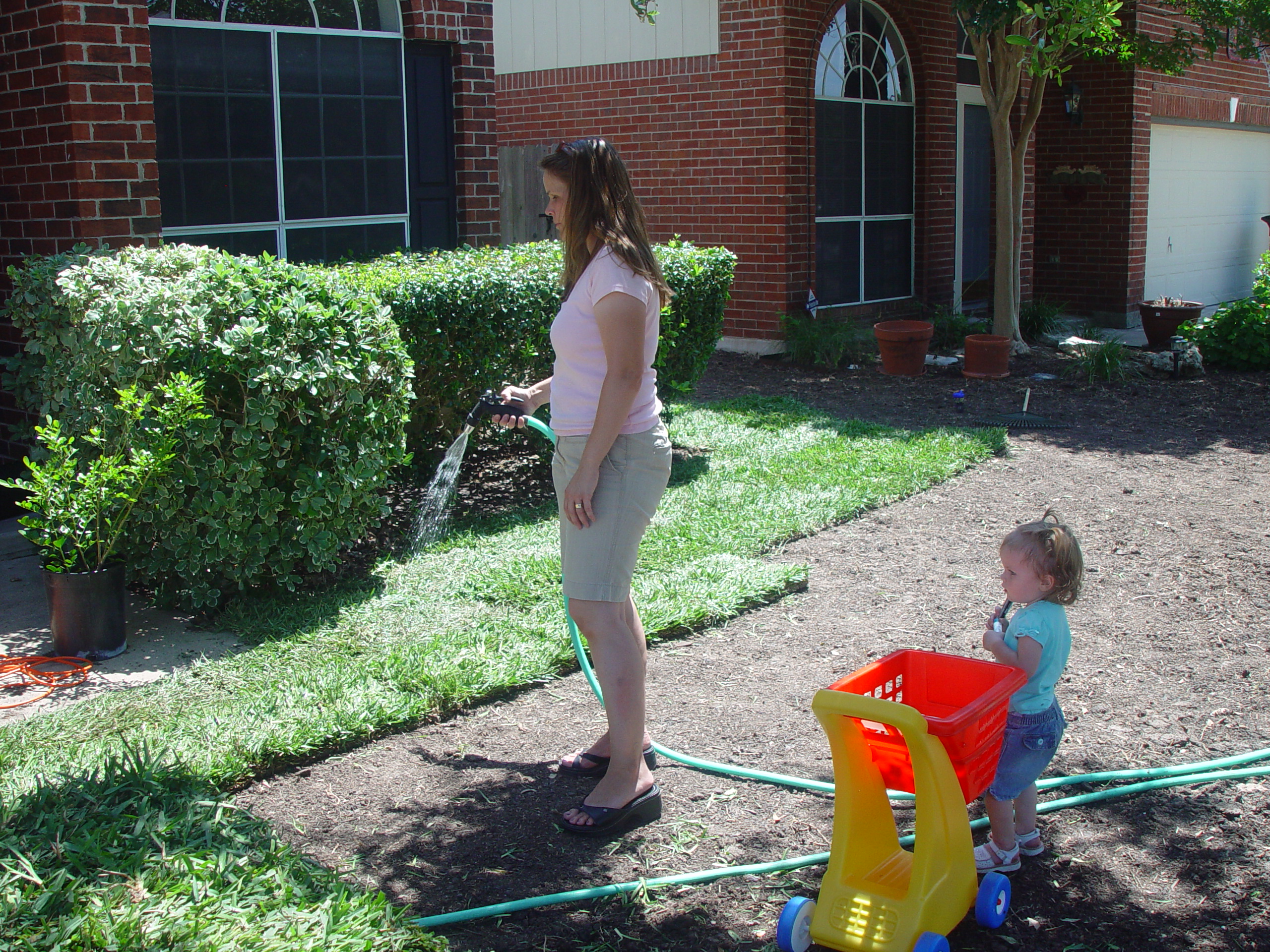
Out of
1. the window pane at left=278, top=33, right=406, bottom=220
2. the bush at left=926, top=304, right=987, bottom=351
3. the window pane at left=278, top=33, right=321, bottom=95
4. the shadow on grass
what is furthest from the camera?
the bush at left=926, top=304, right=987, bottom=351

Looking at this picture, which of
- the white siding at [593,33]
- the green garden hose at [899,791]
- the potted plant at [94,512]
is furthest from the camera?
the white siding at [593,33]

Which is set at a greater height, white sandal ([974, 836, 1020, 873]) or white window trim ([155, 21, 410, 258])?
white window trim ([155, 21, 410, 258])

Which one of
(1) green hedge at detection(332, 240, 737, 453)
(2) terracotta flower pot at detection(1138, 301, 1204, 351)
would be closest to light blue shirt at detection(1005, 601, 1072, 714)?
(1) green hedge at detection(332, 240, 737, 453)

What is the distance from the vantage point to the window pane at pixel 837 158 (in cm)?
1249

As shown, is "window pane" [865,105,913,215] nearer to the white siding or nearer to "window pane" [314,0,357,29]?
the white siding

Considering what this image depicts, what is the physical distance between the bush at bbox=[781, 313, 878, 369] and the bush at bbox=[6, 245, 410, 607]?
6904mm

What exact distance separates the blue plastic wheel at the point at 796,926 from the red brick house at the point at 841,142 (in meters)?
9.71

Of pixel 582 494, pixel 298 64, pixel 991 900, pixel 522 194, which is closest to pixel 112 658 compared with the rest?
pixel 582 494

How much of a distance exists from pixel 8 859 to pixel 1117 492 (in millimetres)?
6434

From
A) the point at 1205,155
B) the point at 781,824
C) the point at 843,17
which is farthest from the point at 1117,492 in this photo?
the point at 1205,155

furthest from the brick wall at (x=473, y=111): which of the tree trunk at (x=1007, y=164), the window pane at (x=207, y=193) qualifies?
the tree trunk at (x=1007, y=164)

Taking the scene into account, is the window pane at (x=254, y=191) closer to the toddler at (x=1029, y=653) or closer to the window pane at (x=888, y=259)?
the toddler at (x=1029, y=653)

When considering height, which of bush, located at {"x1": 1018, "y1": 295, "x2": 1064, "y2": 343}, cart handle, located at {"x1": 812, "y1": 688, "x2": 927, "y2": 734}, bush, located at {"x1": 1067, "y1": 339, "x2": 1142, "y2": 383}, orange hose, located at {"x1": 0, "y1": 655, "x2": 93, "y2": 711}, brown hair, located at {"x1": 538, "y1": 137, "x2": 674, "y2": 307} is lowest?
orange hose, located at {"x1": 0, "y1": 655, "x2": 93, "y2": 711}

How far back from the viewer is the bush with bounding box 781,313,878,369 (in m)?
11.7
